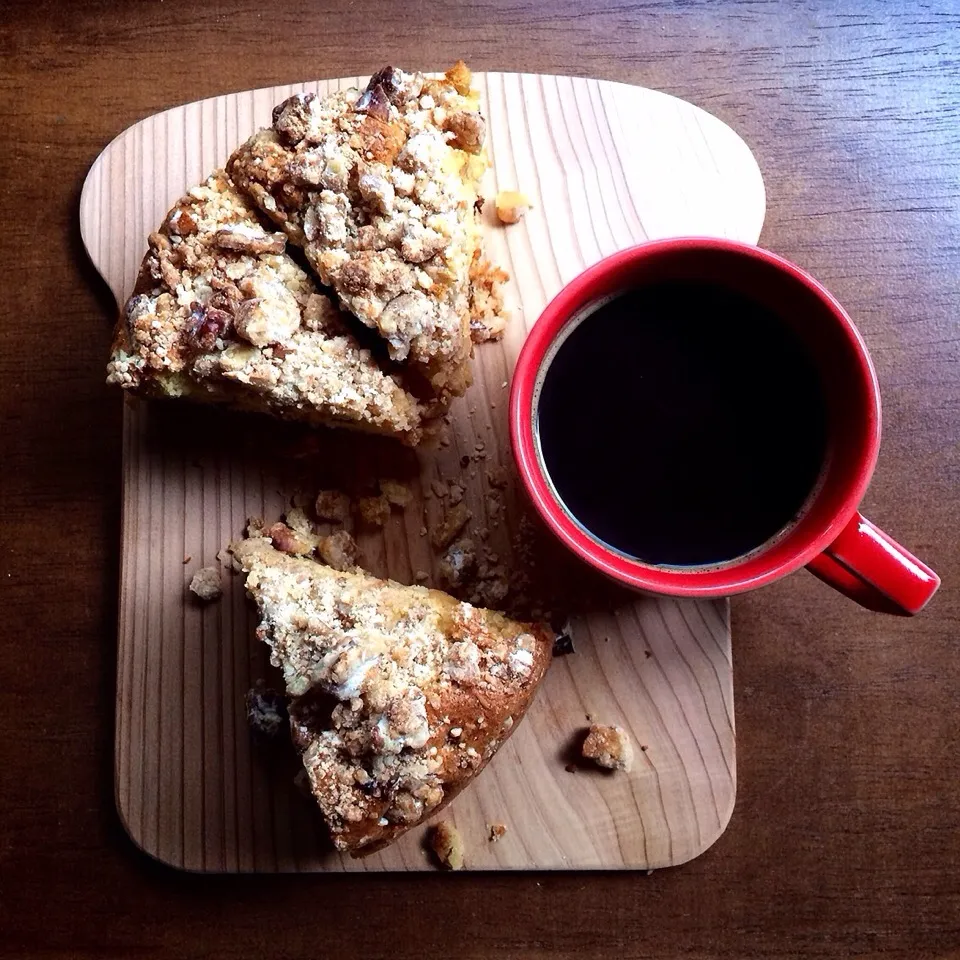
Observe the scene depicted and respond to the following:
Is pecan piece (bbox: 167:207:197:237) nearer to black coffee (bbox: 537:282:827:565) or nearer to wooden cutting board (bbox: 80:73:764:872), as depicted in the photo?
wooden cutting board (bbox: 80:73:764:872)

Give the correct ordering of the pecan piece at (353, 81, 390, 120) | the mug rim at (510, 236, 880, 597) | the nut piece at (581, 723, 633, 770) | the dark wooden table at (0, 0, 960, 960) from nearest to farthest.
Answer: the mug rim at (510, 236, 880, 597), the pecan piece at (353, 81, 390, 120), the nut piece at (581, 723, 633, 770), the dark wooden table at (0, 0, 960, 960)

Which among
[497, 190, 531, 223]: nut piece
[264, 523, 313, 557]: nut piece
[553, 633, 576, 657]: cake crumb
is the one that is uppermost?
[497, 190, 531, 223]: nut piece

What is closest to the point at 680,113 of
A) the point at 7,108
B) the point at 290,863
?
the point at 7,108

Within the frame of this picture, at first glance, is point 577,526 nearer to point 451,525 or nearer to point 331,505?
point 451,525

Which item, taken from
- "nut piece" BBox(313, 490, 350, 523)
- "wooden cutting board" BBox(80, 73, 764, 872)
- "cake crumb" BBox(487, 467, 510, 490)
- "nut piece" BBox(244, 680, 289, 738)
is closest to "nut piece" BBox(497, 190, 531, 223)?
"wooden cutting board" BBox(80, 73, 764, 872)

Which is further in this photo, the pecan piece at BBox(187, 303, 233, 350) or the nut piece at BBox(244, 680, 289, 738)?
the nut piece at BBox(244, 680, 289, 738)

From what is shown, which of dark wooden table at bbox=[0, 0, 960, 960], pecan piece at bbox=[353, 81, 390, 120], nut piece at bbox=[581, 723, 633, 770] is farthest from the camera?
dark wooden table at bbox=[0, 0, 960, 960]

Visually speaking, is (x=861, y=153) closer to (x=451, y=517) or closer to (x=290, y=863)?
(x=451, y=517)
